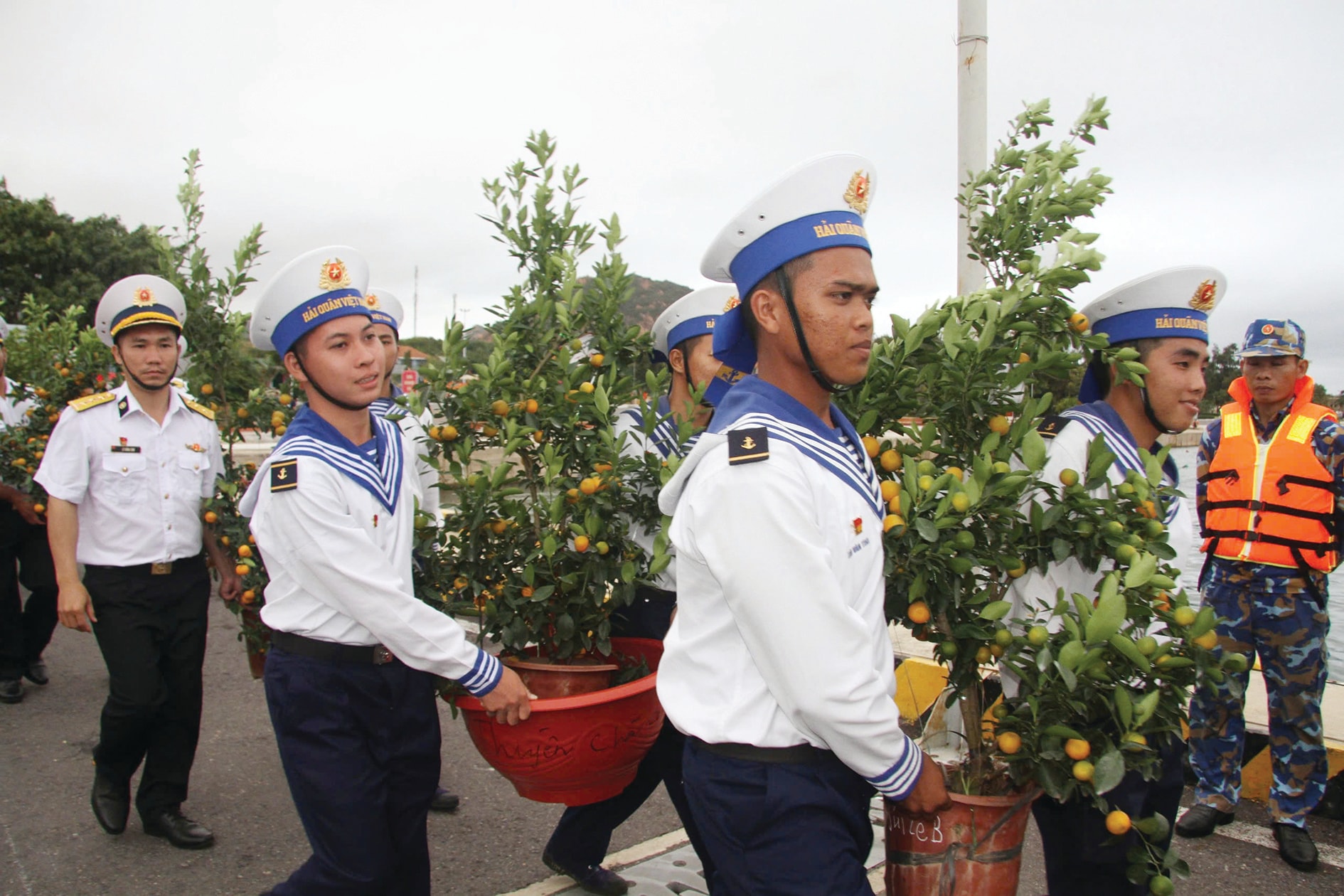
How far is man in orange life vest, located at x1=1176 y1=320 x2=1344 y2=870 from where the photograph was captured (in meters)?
4.03

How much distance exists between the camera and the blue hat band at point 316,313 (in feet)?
9.27

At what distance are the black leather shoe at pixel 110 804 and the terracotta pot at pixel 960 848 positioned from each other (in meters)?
3.45

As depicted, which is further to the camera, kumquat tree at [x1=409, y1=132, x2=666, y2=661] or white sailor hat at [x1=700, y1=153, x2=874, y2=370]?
kumquat tree at [x1=409, y1=132, x2=666, y2=661]

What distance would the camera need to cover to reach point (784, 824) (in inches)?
72.5

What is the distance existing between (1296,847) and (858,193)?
345cm

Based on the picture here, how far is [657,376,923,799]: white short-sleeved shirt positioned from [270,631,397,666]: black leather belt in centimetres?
103

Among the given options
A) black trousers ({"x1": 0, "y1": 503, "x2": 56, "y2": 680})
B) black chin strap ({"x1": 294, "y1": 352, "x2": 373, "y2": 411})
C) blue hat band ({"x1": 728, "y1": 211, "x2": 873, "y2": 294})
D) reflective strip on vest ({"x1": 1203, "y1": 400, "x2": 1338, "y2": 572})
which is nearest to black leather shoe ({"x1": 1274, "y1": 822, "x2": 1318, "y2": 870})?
reflective strip on vest ({"x1": 1203, "y1": 400, "x2": 1338, "y2": 572})

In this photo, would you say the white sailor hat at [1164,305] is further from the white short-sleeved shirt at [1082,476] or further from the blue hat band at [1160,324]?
the white short-sleeved shirt at [1082,476]

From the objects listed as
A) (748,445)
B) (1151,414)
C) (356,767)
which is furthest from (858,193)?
(356,767)

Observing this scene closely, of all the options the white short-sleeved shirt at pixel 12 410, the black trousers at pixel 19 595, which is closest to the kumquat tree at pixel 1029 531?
the black trousers at pixel 19 595

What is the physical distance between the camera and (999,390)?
224cm

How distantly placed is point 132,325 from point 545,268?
82.4 inches

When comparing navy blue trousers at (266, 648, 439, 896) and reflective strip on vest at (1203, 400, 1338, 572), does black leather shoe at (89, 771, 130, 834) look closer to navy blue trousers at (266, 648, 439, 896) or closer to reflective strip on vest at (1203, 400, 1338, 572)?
navy blue trousers at (266, 648, 439, 896)

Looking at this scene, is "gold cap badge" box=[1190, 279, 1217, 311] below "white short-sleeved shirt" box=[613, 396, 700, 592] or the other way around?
the other way around
